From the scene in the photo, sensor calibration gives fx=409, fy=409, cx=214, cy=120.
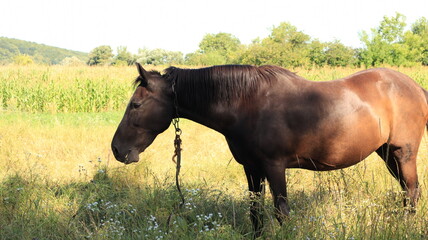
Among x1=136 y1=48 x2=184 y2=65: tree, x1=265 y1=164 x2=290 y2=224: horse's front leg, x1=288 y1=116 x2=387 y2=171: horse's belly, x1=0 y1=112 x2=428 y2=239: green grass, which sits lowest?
x1=0 y1=112 x2=428 y2=239: green grass

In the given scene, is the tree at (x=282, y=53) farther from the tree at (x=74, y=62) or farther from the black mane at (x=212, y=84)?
the black mane at (x=212, y=84)

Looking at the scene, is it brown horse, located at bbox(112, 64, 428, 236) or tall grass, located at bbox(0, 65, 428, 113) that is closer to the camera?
brown horse, located at bbox(112, 64, 428, 236)

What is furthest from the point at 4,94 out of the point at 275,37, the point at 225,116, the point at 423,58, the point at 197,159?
the point at 423,58

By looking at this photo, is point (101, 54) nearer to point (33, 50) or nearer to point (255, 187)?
point (255, 187)

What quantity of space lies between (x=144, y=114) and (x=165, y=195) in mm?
1310

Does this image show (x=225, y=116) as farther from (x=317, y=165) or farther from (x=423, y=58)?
(x=423, y=58)

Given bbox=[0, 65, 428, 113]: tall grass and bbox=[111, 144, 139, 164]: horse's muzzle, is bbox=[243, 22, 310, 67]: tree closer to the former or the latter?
bbox=[0, 65, 428, 113]: tall grass

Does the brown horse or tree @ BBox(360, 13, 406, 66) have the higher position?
tree @ BBox(360, 13, 406, 66)

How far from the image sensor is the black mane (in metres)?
3.45

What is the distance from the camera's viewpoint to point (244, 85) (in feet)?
11.3

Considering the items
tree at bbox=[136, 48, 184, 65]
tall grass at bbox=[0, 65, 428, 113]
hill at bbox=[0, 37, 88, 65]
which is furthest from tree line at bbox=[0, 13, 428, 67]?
hill at bbox=[0, 37, 88, 65]

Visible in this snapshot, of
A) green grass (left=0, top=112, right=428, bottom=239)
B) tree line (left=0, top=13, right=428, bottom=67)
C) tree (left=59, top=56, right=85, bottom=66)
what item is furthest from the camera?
tree line (left=0, top=13, right=428, bottom=67)

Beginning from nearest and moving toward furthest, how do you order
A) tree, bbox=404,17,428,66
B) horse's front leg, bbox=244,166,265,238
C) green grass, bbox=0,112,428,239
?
green grass, bbox=0,112,428,239, horse's front leg, bbox=244,166,265,238, tree, bbox=404,17,428,66

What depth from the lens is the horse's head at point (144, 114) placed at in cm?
341
